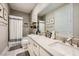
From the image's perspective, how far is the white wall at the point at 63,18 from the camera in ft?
3.95

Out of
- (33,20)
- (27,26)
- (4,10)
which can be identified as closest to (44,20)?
(33,20)

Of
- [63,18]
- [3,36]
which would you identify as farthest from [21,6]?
[63,18]

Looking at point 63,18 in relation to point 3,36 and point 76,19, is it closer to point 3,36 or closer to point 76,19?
point 76,19

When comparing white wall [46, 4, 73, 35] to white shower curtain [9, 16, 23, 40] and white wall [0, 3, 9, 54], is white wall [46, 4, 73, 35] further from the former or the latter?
white wall [0, 3, 9, 54]

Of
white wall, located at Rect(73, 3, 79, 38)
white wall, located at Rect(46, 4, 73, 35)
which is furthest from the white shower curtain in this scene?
white wall, located at Rect(73, 3, 79, 38)

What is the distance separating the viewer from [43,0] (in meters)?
1.25

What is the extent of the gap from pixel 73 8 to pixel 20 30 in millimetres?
1096

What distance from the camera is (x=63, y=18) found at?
1316 mm

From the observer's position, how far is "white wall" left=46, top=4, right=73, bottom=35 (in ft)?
3.95

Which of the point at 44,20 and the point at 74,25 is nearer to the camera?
the point at 74,25

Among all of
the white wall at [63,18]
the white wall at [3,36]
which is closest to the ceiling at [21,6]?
the white wall at [3,36]

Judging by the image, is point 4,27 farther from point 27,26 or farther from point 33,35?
point 33,35

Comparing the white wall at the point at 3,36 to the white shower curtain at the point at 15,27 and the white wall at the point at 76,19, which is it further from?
the white wall at the point at 76,19

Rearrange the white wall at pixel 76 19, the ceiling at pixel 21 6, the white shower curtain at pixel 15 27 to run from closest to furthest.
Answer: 1. the white wall at pixel 76 19
2. the ceiling at pixel 21 6
3. the white shower curtain at pixel 15 27
